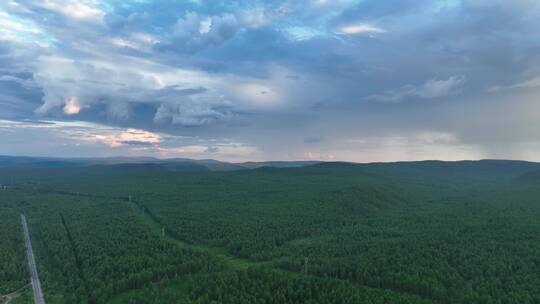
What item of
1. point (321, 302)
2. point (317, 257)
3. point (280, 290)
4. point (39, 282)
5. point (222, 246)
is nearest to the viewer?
point (321, 302)

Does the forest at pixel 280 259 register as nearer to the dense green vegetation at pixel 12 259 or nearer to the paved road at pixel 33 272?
the dense green vegetation at pixel 12 259

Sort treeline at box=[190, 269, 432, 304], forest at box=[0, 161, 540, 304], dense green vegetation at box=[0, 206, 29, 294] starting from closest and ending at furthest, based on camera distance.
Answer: treeline at box=[190, 269, 432, 304] < forest at box=[0, 161, 540, 304] < dense green vegetation at box=[0, 206, 29, 294]

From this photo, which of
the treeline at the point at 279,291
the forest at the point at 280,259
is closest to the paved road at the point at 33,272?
the forest at the point at 280,259

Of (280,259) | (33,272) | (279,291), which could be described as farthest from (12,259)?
(279,291)

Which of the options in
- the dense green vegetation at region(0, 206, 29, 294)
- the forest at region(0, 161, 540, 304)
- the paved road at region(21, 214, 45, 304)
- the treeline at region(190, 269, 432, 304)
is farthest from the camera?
the dense green vegetation at region(0, 206, 29, 294)

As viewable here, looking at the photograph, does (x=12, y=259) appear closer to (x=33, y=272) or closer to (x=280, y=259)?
(x=33, y=272)

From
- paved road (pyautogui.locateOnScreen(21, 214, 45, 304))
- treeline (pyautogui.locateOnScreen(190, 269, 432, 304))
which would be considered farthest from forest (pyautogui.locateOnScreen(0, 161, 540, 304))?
paved road (pyautogui.locateOnScreen(21, 214, 45, 304))

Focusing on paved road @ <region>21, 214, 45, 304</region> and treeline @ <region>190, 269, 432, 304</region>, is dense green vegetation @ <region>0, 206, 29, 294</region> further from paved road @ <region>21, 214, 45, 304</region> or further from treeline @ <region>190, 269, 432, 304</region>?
treeline @ <region>190, 269, 432, 304</region>

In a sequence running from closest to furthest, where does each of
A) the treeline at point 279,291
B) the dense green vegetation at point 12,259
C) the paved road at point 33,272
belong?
the treeline at point 279,291, the paved road at point 33,272, the dense green vegetation at point 12,259

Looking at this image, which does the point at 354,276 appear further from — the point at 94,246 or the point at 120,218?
the point at 120,218

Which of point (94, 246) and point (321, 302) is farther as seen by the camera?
point (94, 246)

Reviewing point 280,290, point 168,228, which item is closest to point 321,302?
point 280,290
